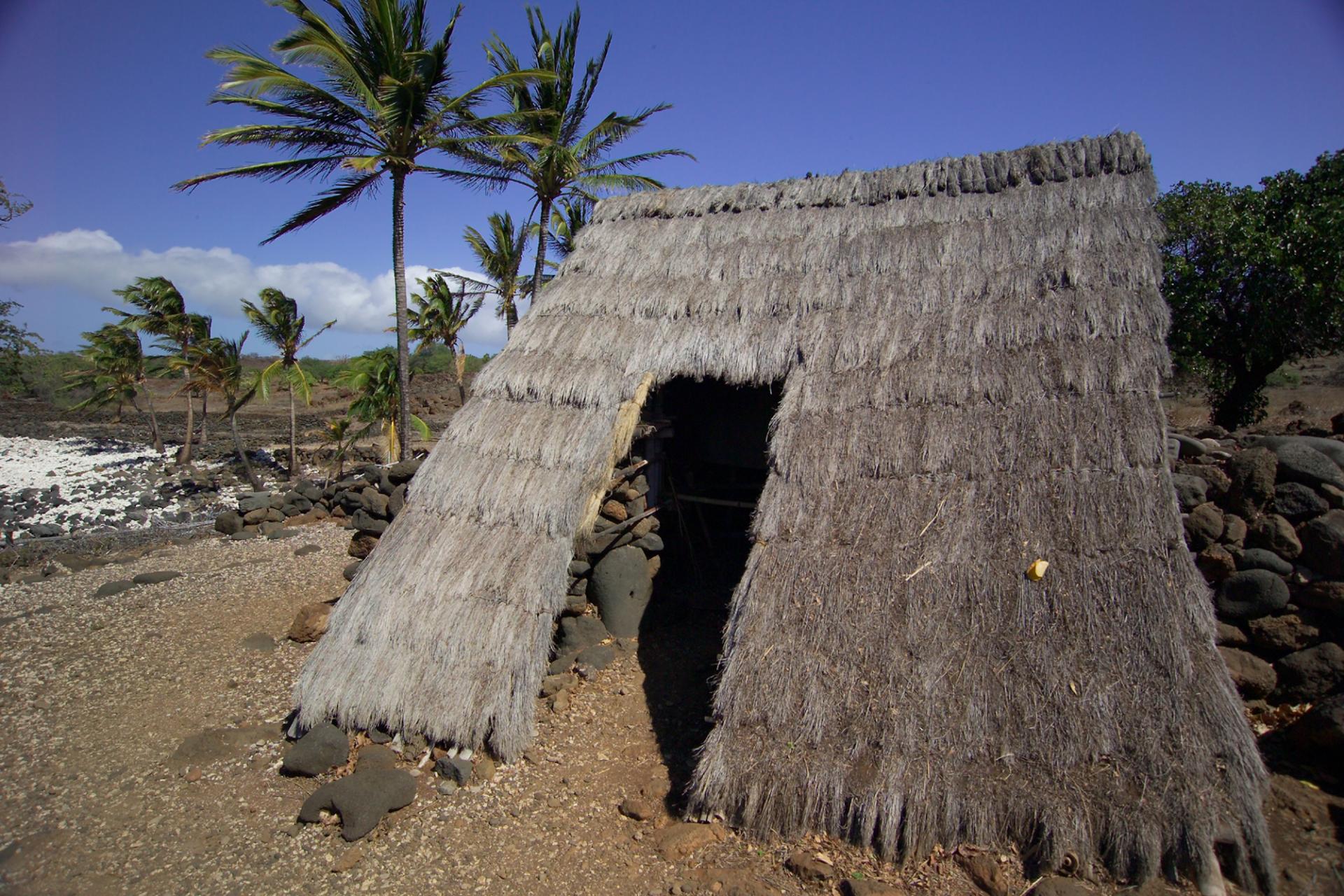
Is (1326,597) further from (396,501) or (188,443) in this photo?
(188,443)

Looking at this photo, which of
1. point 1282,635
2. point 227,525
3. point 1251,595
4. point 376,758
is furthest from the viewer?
point 227,525

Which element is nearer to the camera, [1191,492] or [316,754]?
[316,754]

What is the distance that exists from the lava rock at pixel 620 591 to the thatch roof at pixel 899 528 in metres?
1.05

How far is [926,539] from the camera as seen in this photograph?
17.7 feet

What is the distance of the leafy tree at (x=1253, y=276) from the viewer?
32.1 ft

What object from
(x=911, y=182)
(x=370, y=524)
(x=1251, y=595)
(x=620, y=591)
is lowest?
(x=620, y=591)

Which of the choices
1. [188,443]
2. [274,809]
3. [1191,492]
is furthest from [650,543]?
[188,443]

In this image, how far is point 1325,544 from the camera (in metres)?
5.54

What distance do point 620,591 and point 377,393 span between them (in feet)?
41.6

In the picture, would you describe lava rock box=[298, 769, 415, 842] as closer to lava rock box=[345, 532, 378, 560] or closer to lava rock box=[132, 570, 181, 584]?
lava rock box=[345, 532, 378, 560]

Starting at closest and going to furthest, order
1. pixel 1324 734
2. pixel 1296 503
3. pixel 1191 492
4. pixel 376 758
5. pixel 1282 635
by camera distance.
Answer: pixel 1324 734 → pixel 1282 635 → pixel 376 758 → pixel 1296 503 → pixel 1191 492

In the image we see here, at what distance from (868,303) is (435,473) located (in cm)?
488

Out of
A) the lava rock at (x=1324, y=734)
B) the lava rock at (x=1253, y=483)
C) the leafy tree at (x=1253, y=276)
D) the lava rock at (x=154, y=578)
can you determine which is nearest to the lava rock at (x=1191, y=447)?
the lava rock at (x=1253, y=483)

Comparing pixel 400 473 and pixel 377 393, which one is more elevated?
pixel 377 393
